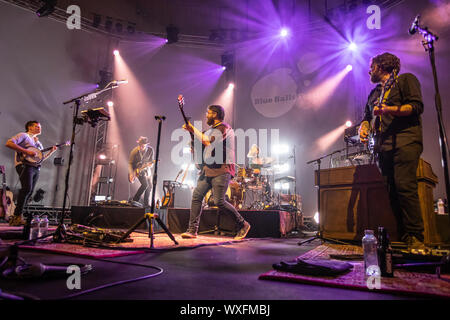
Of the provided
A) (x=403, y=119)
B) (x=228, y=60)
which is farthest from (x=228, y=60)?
(x=403, y=119)

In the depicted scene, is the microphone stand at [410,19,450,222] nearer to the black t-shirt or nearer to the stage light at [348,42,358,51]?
the black t-shirt

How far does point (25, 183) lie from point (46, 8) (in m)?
7.02

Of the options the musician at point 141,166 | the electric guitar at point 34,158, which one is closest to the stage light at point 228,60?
the musician at point 141,166

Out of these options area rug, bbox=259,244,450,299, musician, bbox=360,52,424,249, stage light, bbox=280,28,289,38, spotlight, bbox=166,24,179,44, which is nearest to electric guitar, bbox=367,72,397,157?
musician, bbox=360,52,424,249

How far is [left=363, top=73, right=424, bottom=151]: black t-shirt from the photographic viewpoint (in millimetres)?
2543

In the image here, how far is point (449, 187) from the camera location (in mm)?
2059

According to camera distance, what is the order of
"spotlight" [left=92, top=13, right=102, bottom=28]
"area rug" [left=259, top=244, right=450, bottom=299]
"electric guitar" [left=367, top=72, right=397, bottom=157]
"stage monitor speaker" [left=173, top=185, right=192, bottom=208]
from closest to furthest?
1. "area rug" [left=259, top=244, right=450, bottom=299]
2. "electric guitar" [left=367, top=72, right=397, bottom=157]
3. "stage monitor speaker" [left=173, top=185, right=192, bottom=208]
4. "spotlight" [left=92, top=13, right=102, bottom=28]

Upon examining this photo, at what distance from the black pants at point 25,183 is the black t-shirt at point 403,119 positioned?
601cm

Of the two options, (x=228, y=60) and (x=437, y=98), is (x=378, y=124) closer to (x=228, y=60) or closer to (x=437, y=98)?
(x=437, y=98)

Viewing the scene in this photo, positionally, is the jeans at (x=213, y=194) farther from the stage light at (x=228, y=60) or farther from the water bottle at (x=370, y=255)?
the stage light at (x=228, y=60)

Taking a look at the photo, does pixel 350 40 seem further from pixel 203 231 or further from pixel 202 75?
pixel 203 231

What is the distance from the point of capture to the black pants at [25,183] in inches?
203

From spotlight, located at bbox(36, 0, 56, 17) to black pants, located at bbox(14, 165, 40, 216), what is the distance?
6624 millimetres
